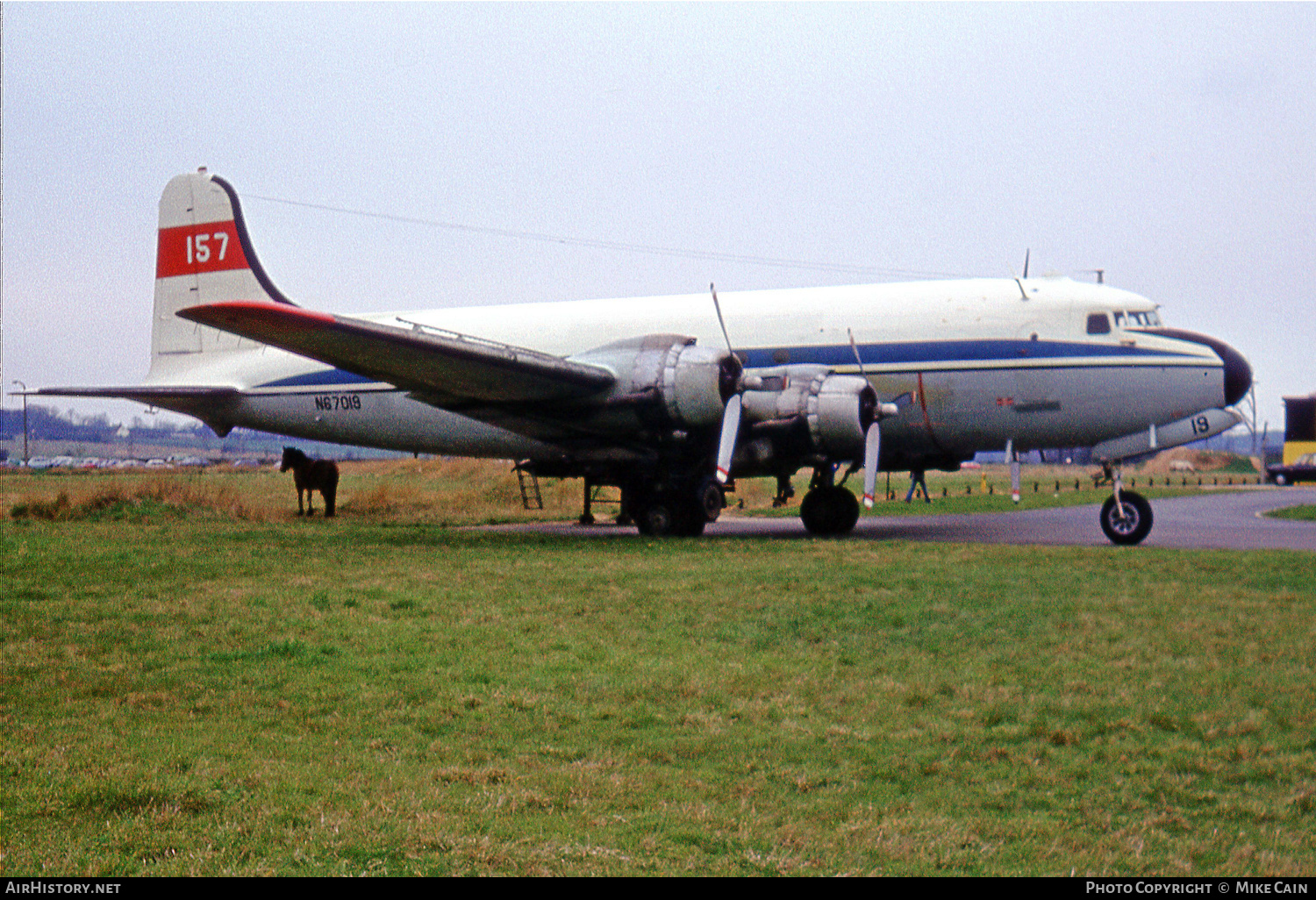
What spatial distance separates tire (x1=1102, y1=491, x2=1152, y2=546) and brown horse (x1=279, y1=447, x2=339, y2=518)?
16.2 metres

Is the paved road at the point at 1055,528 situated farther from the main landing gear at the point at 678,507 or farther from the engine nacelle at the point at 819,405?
the engine nacelle at the point at 819,405

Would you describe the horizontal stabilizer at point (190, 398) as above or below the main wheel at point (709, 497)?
above

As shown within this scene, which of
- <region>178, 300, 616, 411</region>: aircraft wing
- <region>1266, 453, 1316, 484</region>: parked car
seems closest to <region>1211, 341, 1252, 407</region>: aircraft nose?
<region>178, 300, 616, 411</region>: aircraft wing

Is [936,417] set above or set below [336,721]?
above

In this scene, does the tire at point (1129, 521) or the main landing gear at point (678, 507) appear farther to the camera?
the main landing gear at point (678, 507)

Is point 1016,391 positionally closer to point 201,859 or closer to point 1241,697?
point 1241,697

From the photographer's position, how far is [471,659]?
25.0 ft

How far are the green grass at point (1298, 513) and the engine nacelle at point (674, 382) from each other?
13715 mm

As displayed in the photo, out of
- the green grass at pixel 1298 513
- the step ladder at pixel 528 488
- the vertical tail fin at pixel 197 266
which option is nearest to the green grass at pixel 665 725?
the step ladder at pixel 528 488

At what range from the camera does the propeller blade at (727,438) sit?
1598 centimetres

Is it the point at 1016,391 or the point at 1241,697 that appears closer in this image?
the point at 1241,697

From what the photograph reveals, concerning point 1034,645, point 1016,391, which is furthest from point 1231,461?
point 1034,645

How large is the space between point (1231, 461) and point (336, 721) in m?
98.6

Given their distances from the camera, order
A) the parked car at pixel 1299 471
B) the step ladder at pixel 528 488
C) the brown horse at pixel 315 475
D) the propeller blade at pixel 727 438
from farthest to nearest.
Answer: the parked car at pixel 1299 471 → the brown horse at pixel 315 475 → the step ladder at pixel 528 488 → the propeller blade at pixel 727 438
